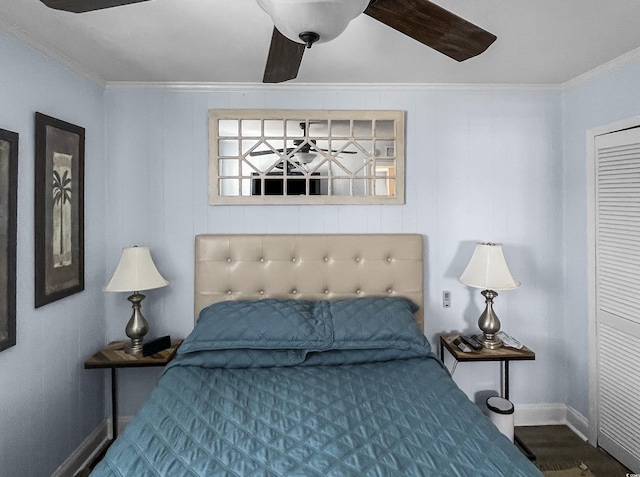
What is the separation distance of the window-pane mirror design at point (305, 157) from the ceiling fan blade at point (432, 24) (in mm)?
1457

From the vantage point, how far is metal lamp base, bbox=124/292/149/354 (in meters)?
2.57

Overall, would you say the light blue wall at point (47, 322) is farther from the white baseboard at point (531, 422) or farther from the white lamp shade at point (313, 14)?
the white lamp shade at point (313, 14)

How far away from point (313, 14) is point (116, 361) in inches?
90.6

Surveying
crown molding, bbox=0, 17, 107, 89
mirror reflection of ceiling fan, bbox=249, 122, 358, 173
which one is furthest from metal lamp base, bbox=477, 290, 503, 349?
crown molding, bbox=0, 17, 107, 89

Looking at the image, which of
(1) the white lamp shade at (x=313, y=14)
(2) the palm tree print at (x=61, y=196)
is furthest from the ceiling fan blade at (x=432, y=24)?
(2) the palm tree print at (x=61, y=196)

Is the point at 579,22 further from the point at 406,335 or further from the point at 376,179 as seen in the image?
the point at 406,335

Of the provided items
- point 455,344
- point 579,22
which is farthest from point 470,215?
point 579,22

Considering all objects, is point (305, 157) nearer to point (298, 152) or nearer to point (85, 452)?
point (298, 152)

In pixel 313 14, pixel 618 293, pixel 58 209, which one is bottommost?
pixel 618 293

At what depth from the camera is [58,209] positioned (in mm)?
2307

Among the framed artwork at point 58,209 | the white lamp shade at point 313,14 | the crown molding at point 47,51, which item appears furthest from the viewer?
the framed artwork at point 58,209

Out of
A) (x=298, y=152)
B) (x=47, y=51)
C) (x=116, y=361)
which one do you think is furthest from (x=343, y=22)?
(x=116, y=361)

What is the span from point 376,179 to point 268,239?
900 mm

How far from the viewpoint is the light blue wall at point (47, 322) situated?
6.40 feet
